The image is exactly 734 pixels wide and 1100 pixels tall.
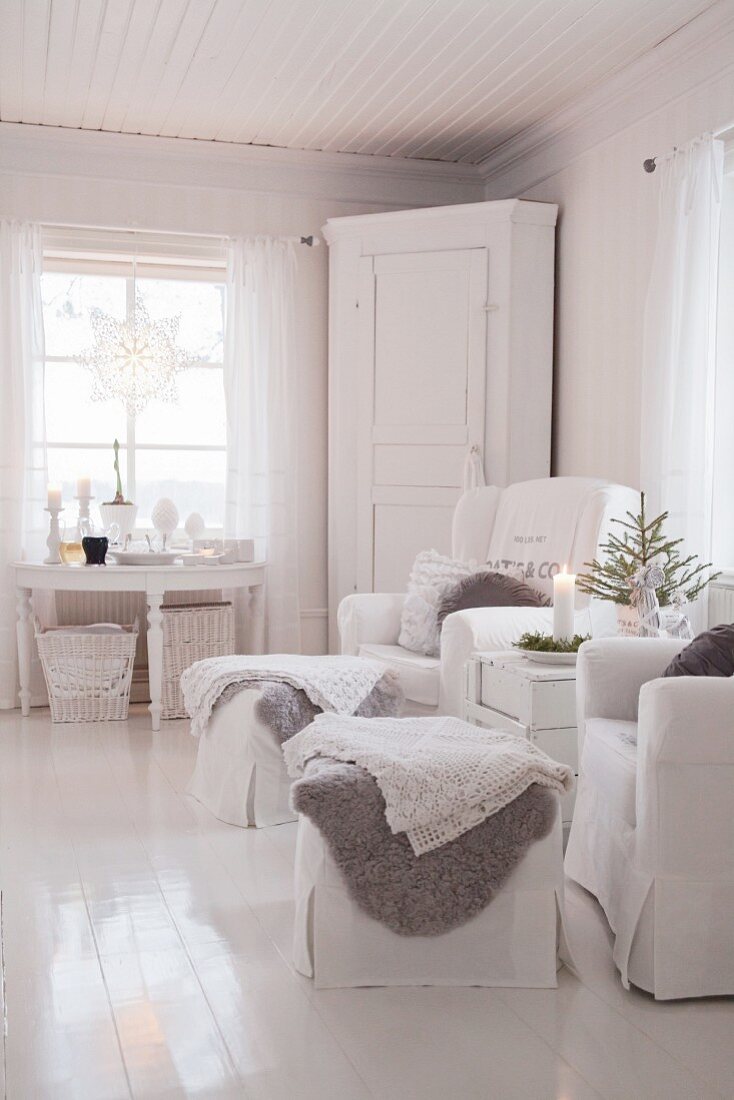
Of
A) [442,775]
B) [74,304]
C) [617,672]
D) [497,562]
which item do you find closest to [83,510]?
[74,304]

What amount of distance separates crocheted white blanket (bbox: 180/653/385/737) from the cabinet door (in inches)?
61.0

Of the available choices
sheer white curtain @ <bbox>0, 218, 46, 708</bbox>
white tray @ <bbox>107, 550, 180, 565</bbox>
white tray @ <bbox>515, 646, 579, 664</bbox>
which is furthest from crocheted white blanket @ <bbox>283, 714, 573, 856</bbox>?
sheer white curtain @ <bbox>0, 218, 46, 708</bbox>

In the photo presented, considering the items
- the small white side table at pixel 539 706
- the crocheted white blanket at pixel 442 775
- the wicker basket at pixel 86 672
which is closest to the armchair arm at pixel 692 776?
the crocheted white blanket at pixel 442 775

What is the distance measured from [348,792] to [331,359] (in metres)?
3.32

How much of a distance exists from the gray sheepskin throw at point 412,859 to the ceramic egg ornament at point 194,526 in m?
2.89

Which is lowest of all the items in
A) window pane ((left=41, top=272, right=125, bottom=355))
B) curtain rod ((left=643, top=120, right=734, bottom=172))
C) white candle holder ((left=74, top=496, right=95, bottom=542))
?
white candle holder ((left=74, top=496, right=95, bottom=542))

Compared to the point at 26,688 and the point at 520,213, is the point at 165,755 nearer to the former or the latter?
the point at 26,688

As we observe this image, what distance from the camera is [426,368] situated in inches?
193

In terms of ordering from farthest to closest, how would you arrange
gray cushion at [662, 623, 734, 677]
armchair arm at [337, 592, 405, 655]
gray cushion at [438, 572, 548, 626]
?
armchair arm at [337, 592, 405, 655], gray cushion at [438, 572, 548, 626], gray cushion at [662, 623, 734, 677]

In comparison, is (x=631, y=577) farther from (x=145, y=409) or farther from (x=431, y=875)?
(x=145, y=409)

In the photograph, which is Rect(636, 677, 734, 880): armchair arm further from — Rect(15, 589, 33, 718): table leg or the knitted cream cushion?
Rect(15, 589, 33, 718): table leg

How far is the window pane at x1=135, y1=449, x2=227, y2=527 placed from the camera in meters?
5.24

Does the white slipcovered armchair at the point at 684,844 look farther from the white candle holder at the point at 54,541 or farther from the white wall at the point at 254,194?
the white wall at the point at 254,194

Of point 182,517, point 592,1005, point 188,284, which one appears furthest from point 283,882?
point 188,284
